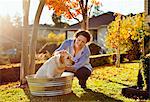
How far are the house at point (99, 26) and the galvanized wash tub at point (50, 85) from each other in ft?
105

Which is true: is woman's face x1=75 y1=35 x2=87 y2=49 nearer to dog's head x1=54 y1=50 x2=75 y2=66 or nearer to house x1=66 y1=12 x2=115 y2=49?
dog's head x1=54 y1=50 x2=75 y2=66

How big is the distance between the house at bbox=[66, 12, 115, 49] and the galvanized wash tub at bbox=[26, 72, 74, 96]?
105 ft

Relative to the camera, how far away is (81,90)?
7406 millimetres

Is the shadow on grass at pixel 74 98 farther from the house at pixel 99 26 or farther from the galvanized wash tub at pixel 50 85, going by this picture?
the house at pixel 99 26

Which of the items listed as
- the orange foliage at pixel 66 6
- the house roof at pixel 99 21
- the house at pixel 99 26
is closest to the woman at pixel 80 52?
Result: the orange foliage at pixel 66 6

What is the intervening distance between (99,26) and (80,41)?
32978mm

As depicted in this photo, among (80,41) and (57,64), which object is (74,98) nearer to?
(57,64)

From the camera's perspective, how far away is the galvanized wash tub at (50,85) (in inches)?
255

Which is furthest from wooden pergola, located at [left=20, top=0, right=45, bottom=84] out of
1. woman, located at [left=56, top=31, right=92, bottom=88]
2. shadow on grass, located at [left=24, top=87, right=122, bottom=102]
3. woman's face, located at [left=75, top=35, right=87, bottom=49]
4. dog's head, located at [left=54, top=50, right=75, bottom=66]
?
dog's head, located at [left=54, top=50, right=75, bottom=66]

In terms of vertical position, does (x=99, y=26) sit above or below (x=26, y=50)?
above

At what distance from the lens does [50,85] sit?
6477mm

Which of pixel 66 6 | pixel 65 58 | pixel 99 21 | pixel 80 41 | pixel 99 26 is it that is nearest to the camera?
pixel 65 58

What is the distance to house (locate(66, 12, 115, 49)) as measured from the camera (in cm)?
3931

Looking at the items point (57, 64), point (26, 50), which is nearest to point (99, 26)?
point (26, 50)
